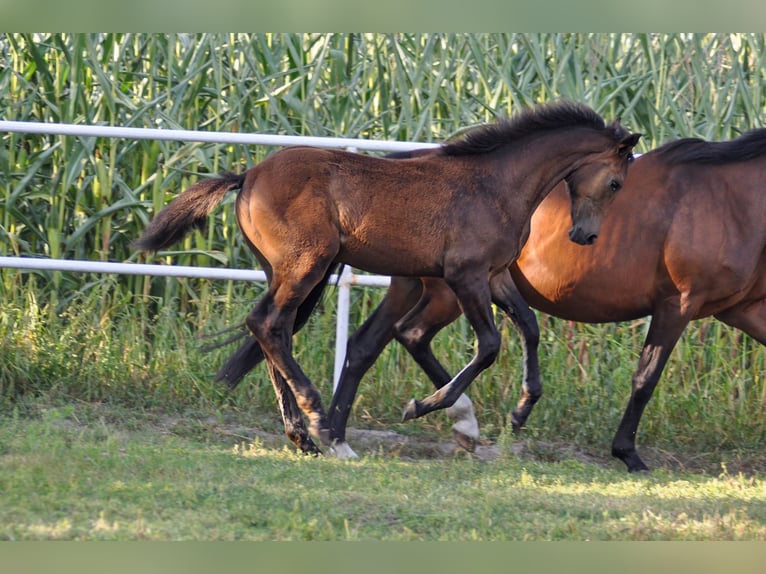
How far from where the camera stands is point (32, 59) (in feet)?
25.0

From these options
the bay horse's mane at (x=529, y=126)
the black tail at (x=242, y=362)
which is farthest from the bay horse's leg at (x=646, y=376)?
the black tail at (x=242, y=362)

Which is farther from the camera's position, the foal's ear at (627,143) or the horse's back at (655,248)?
the horse's back at (655,248)

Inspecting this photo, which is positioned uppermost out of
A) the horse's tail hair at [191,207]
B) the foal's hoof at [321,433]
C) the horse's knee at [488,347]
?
the horse's tail hair at [191,207]

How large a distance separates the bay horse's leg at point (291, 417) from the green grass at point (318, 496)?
0.09 m

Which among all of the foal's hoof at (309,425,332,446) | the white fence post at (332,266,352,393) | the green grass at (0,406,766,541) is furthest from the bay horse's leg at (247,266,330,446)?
the white fence post at (332,266,352,393)

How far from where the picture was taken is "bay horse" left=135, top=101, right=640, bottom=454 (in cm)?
533

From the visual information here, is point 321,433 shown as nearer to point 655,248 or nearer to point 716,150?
Result: point 655,248

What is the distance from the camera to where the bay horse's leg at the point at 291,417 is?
218 inches

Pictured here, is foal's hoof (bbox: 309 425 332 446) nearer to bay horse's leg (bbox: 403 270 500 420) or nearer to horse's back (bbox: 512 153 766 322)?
bay horse's leg (bbox: 403 270 500 420)

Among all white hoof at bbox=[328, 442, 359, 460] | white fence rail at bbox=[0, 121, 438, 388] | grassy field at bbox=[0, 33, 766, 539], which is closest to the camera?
grassy field at bbox=[0, 33, 766, 539]

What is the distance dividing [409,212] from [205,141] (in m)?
1.50

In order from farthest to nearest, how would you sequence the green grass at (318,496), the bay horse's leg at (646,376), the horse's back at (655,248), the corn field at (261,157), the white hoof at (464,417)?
the corn field at (261,157) → the white hoof at (464,417) → the bay horse's leg at (646,376) → the horse's back at (655,248) → the green grass at (318,496)

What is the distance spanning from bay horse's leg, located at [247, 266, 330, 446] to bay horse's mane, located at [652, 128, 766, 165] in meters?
2.15

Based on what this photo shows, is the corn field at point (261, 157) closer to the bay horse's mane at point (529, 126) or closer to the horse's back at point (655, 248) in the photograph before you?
the horse's back at point (655, 248)
